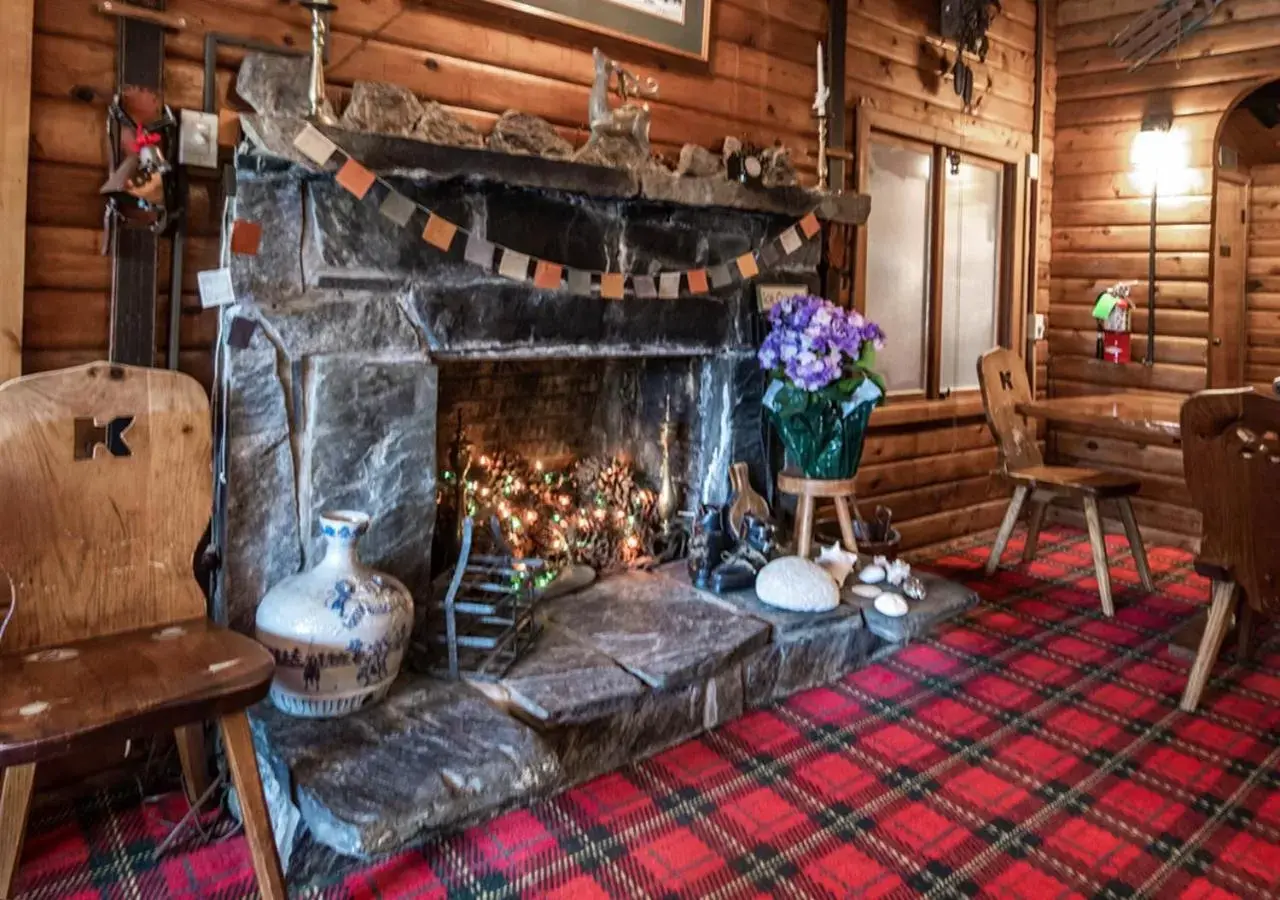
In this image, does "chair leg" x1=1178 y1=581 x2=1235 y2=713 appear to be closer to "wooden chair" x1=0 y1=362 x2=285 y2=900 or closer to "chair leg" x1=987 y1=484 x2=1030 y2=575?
"chair leg" x1=987 y1=484 x2=1030 y2=575

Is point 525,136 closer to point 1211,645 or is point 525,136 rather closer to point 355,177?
point 355,177

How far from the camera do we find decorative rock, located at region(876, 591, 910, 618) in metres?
2.78

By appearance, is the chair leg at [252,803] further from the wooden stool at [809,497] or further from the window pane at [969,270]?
the window pane at [969,270]

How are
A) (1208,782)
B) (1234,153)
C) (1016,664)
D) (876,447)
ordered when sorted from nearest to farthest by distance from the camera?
(1208,782), (1016,664), (876,447), (1234,153)

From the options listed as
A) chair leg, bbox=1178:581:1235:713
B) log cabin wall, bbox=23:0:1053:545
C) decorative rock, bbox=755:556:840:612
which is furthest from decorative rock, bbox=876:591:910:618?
log cabin wall, bbox=23:0:1053:545

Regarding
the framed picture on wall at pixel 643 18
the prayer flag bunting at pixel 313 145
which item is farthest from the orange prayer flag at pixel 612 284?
the prayer flag bunting at pixel 313 145

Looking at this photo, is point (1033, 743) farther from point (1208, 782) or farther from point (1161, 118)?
point (1161, 118)

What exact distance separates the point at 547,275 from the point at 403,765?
4.17 ft

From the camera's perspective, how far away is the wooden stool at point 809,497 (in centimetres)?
298

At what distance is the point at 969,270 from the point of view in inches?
168

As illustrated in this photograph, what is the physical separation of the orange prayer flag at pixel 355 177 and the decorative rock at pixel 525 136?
0.42 meters

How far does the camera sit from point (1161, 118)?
426 cm

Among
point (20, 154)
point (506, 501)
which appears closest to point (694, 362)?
point (506, 501)

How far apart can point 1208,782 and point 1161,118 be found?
324 centimetres
